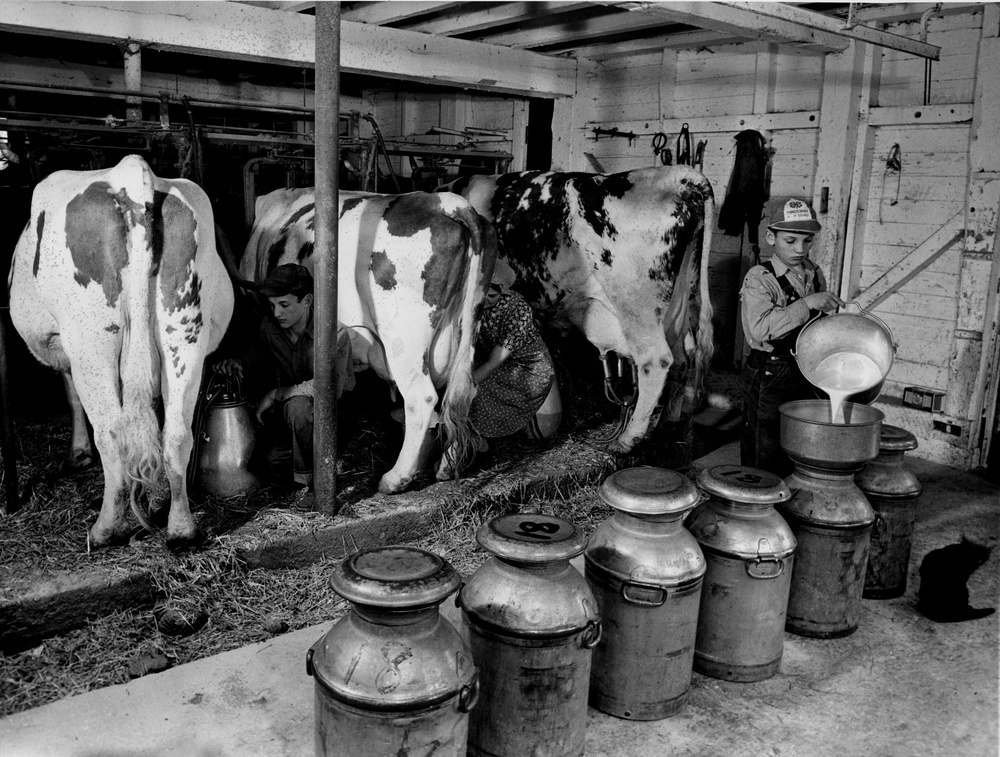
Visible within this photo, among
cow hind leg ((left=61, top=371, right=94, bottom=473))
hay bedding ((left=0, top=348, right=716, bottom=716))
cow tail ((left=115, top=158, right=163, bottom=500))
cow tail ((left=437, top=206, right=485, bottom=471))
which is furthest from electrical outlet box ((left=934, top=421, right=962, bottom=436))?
cow hind leg ((left=61, top=371, right=94, bottom=473))

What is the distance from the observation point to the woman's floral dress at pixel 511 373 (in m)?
5.67

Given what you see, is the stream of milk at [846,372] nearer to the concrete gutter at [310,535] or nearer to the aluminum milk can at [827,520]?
the aluminum milk can at [827,520]

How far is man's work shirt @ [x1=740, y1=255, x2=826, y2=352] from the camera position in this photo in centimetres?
464

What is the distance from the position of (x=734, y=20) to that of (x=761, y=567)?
3.73 m

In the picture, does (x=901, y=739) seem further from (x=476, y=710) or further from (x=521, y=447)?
(x=521, y=447)

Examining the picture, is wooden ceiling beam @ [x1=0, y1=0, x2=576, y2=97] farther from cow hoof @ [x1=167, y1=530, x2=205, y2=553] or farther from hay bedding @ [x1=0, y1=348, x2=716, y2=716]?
cow hoof @ [x1=167, y1=530, x2=205, y2=553]

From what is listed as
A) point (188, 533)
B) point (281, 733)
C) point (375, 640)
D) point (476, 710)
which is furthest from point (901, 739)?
point (188, 533)

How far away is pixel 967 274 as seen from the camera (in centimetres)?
648

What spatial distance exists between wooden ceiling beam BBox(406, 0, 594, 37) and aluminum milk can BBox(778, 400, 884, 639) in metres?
3.83

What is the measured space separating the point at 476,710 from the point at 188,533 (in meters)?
1.84

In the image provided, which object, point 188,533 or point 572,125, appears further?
point 572,125

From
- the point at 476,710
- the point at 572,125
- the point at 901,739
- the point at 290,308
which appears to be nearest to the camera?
the point at 476,710

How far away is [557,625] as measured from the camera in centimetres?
290

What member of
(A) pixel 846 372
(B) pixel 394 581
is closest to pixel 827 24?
(A) pixel 846 372
